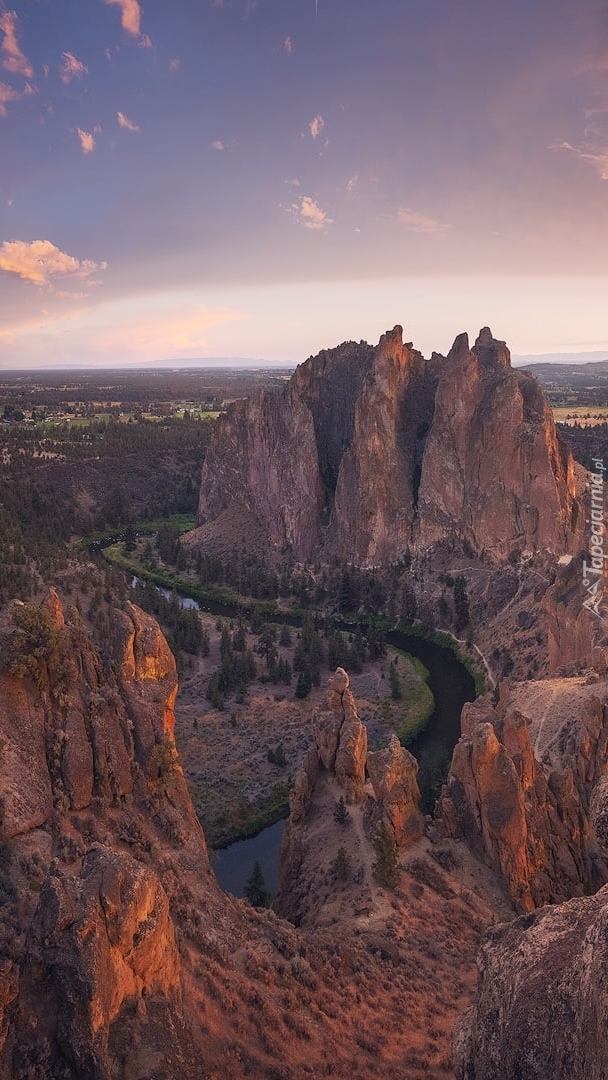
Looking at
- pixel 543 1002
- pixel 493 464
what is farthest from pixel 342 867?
pixel 493 464

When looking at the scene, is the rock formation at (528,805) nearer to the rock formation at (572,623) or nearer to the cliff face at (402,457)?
the rock formation at (572,623)

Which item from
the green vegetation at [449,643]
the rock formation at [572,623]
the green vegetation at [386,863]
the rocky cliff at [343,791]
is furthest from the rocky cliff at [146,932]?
the green vegetation at [449,643]

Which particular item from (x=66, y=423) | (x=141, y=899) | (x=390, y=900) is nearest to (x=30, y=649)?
(x=141, y=899)

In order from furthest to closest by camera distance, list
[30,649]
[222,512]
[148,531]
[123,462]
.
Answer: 1. [123,462]
2. [148,531]
3. [222,512]
4. [30,649]

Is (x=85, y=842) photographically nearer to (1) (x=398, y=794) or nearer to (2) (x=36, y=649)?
(2) (x=36, y=649)

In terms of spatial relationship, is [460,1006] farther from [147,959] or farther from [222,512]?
[222,512]

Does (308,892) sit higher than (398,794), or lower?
lower
